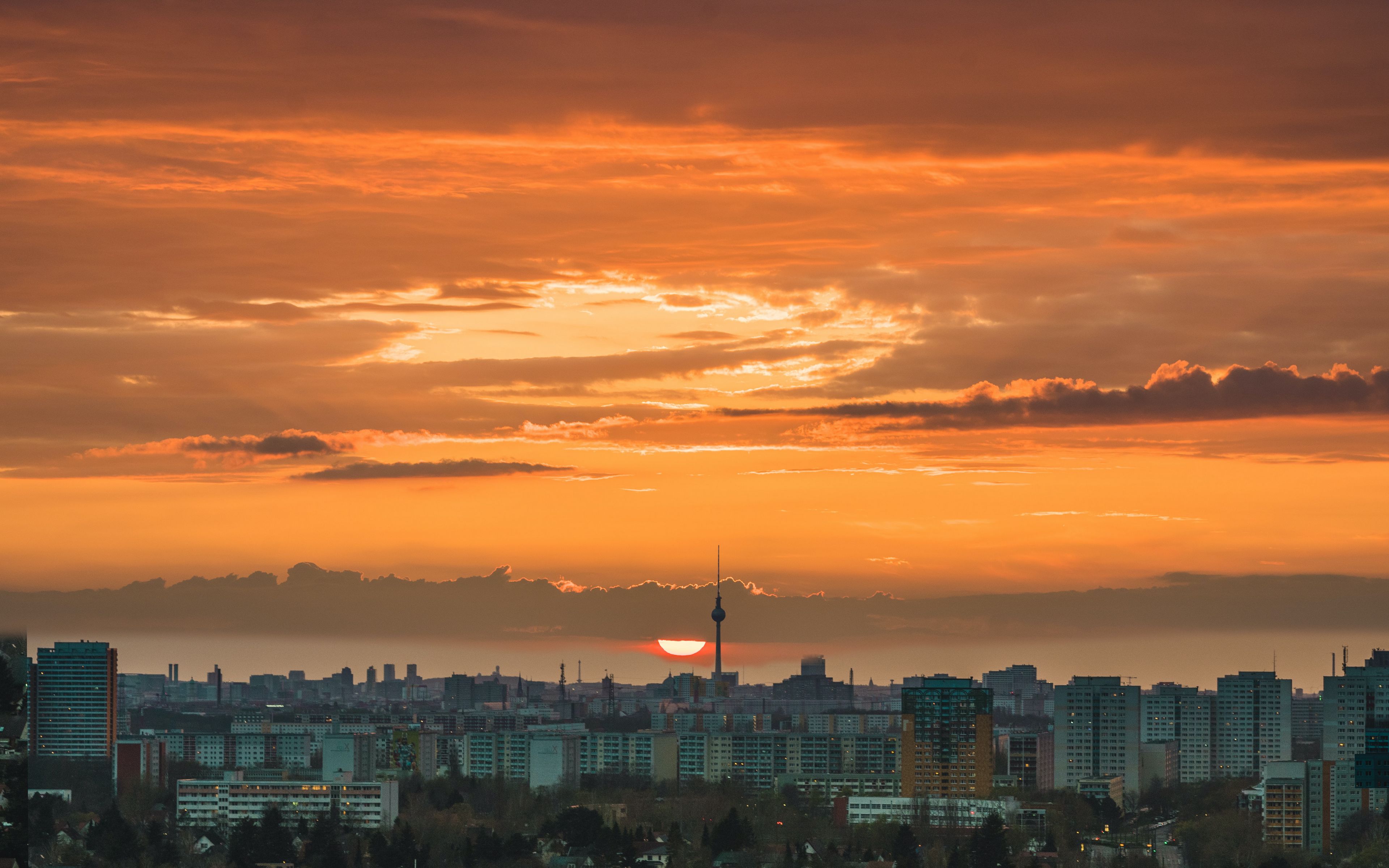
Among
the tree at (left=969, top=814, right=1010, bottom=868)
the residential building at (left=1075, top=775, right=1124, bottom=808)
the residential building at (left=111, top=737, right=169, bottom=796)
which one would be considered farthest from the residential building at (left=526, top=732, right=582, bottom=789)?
the tree at (left=969, top=814, right=1010, bottom=868)

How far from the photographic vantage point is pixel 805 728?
65875 mm

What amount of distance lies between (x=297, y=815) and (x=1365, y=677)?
30.6m

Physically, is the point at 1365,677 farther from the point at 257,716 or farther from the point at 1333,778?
the point at 257,716

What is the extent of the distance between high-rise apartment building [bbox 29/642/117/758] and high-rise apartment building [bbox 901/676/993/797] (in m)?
19.8

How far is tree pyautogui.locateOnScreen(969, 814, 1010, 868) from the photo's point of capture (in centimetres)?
3102

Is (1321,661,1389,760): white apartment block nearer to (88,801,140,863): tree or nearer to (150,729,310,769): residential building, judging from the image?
(150,729,310,769): residential building

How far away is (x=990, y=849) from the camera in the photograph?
31406 mm

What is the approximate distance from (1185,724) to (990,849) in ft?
102

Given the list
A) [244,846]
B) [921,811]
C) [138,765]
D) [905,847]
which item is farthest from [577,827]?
[138,765]

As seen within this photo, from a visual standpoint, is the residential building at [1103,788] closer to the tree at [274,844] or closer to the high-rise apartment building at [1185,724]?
the high-rise apartment building at [1185,724]

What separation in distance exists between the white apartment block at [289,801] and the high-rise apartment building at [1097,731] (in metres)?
20.6

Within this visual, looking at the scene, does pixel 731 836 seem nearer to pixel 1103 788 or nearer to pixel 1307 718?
pixel 1103 788

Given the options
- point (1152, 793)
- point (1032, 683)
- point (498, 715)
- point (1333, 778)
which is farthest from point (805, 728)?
point (1333, 778)

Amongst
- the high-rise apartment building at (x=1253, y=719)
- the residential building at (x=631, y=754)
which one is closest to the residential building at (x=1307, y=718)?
the high-rise apartment building at (x=1253, y=719)
